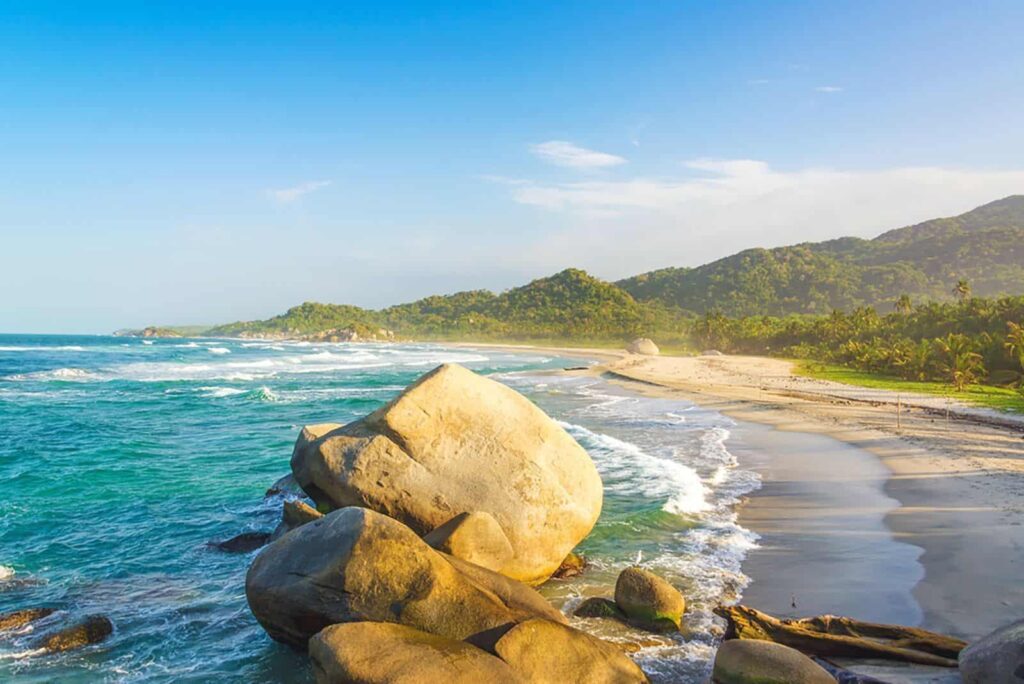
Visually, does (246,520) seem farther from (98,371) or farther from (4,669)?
(98,371)

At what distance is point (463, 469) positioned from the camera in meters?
10.1

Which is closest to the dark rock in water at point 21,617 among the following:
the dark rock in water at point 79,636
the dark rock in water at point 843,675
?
the dark rock in water at point 79,636

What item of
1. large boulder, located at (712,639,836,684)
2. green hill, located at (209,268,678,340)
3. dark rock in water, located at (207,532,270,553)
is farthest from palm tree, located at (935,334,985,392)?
green hill, located at (209,268,678,340)

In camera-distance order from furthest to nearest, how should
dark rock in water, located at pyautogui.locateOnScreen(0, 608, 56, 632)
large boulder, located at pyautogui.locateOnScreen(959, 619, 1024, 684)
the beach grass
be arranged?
1. the beach grass
2. dark rock in water, located at pyautogui.locateOnScreen(0, 608, 56, 632)
3. large boulder, located at pyautogui.locateOnScreen(959, 619, 1024, 684)

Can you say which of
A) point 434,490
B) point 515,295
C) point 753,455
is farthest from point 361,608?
point 515,295

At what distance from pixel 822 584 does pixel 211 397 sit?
1368 inches

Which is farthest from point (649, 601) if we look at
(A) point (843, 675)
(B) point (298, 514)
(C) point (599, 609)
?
(B) point (298, 514)

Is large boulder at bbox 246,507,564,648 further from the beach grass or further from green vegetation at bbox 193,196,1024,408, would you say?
green vegetation at bbox 193,196,1024,408

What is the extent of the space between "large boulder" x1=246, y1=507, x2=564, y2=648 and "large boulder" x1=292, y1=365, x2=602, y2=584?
222 centimetres

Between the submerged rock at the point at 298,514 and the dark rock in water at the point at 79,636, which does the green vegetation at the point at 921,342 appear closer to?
the submerged rock at the point at 298,514

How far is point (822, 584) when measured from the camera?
9.38 metres

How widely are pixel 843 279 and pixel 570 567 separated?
185251 mm

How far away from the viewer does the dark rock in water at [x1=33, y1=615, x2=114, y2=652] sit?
8164 mm

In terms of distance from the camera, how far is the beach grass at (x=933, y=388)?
1093 inches
